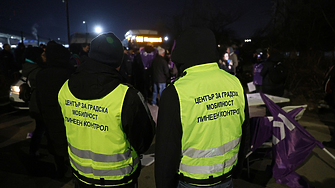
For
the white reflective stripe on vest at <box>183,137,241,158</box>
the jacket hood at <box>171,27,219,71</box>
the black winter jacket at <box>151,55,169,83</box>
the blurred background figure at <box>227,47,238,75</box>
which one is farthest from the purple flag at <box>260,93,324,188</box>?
the blurred background figure at <box>227,47,238,75</box>

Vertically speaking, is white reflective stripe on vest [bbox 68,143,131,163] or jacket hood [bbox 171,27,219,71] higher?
jacket hood [bbox 171,27,219,71]

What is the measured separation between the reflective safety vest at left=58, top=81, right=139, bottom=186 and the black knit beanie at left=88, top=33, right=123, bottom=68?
32 centimetres

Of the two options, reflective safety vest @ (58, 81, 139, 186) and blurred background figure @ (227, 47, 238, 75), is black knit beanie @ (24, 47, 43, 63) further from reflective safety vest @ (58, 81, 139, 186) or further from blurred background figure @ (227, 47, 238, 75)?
blurred background figure @ (227, 47, 238, 75)

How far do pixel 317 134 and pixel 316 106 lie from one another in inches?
115

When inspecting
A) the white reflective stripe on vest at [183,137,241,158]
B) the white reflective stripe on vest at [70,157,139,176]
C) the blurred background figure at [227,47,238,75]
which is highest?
the blurred background figure at [227,47,238,75]

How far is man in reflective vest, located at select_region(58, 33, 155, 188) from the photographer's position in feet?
5.81

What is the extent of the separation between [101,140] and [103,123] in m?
0.13

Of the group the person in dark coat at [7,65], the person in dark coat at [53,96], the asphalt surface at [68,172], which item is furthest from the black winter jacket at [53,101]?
the person in dark coat at [7,65]

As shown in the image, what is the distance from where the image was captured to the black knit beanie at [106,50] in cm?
197

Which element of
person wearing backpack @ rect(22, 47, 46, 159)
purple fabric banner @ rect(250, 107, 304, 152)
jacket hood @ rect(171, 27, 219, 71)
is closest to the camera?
jacket hood @ rect(171, 27, 219, 71)

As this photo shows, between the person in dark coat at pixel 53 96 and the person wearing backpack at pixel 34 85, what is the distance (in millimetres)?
640

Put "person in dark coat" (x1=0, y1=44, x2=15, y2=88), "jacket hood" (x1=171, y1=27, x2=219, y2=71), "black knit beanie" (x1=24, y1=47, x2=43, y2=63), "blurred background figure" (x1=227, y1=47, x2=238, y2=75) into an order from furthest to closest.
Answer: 1. "person in dark coat" (x1=0, y1=44, x2=15, y2=88)
2. "blurred background figure" (x1=227, y1=47, x2=238, y2=75)
3. "black knit beanie" (x1=24, y1=47, x2=43, y2=63)
4. "jacket hood" (x1=171, y1=27, x2=219, y2=71)

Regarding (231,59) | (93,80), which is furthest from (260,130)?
(231,59)

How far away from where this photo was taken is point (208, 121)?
1613mm
